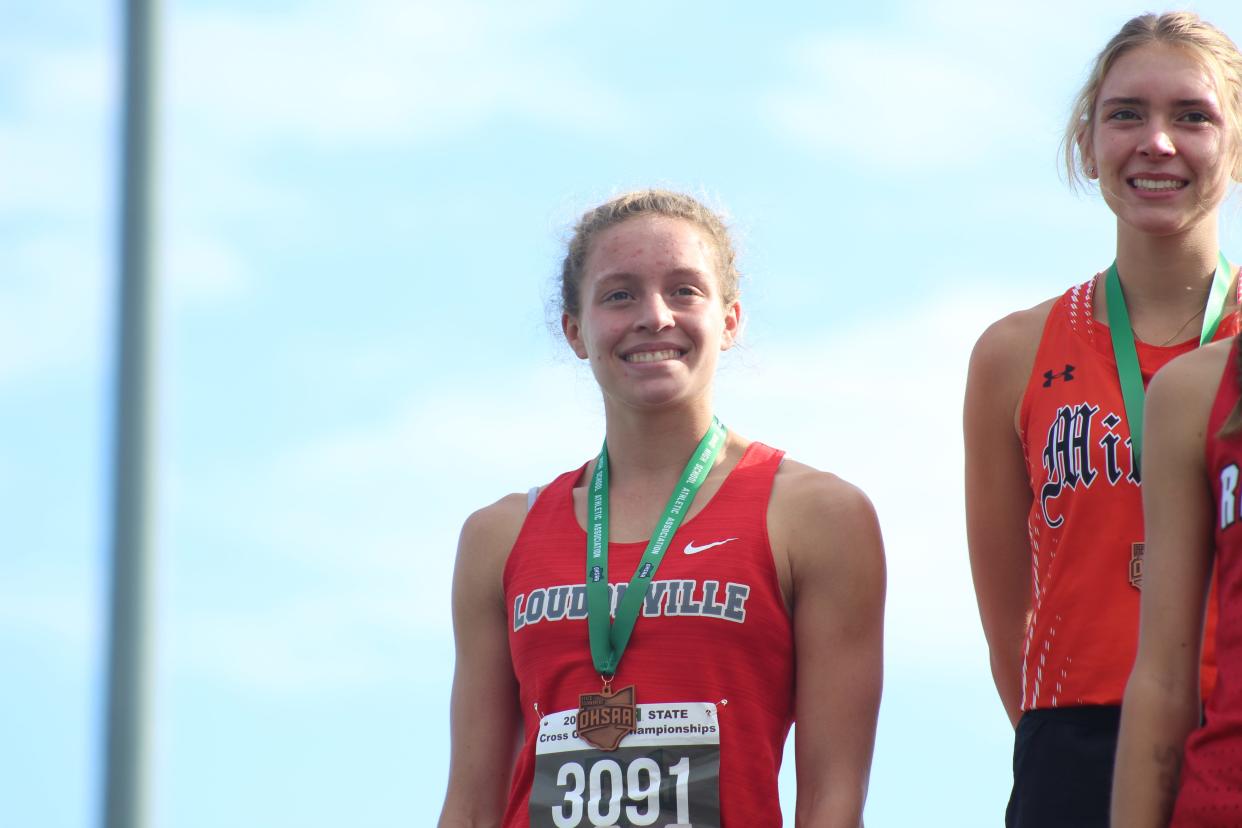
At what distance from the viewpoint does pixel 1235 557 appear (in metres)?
3.00

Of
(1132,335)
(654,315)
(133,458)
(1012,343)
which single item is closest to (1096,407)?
(1132,335)

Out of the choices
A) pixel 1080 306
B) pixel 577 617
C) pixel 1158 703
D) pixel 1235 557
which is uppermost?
pixel 1080 306

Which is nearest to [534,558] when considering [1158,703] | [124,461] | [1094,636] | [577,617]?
[577,617]

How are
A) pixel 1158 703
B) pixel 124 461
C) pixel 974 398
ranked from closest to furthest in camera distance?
pixel 1158 703 → pixel 124 461 → pixel 974 398

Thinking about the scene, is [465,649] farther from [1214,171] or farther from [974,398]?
[1214,171]

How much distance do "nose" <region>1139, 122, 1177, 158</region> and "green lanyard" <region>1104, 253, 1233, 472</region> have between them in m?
0.32

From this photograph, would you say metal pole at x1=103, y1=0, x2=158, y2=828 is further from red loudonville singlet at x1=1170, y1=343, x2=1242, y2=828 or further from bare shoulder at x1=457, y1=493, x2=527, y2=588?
red loudonville singlet at x1=1170, y1=343, x2=1242, y2=828

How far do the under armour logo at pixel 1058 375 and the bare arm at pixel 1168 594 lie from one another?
113 centimetres

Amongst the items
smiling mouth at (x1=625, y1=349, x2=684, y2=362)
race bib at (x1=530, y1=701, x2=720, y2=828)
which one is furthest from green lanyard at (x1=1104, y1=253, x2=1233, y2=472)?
race bib at (x1=530, y1=701, x2=720, y2=828)

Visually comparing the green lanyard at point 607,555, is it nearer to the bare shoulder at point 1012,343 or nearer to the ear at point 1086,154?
the bare shoulder at point 1012,343

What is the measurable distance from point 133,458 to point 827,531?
1664 millimetres

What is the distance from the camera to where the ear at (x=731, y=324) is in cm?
482

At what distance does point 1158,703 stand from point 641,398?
1.82 metres

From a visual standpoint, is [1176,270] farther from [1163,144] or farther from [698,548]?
[698,548]
